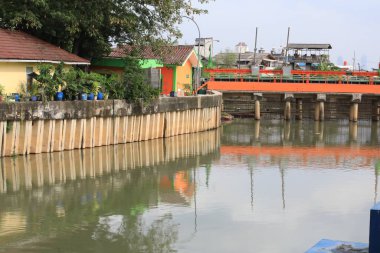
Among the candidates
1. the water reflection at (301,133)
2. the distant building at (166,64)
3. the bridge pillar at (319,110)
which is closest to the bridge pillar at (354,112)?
the water reflection at (301,133)

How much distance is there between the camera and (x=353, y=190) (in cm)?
1823

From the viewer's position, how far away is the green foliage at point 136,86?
26223mm

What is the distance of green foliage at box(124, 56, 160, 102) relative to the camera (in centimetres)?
2622

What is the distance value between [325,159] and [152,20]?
1090cm

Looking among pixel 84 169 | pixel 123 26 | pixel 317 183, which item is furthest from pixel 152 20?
pixel 317 183

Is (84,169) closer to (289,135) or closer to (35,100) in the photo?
(35,100)

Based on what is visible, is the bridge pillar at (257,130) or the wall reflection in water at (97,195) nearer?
the wall reflection in water at (97,195)

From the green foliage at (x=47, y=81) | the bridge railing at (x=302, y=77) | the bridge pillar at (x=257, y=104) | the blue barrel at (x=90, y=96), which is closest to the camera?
the green foliage at (x=47, y=81)

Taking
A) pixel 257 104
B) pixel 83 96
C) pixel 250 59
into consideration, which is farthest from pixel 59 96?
pixel 250 59

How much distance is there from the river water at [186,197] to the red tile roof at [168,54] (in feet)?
17.1

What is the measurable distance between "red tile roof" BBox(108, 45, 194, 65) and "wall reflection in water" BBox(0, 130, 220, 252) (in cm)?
588

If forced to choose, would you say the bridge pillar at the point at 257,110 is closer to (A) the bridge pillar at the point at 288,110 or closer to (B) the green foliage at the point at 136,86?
(A) the bridge pillar at the point at 288,110

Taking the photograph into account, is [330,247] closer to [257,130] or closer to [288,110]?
[257,130]

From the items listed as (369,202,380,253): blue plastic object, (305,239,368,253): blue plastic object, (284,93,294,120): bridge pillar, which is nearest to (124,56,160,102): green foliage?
(284,93,294,120): bridge pillar
